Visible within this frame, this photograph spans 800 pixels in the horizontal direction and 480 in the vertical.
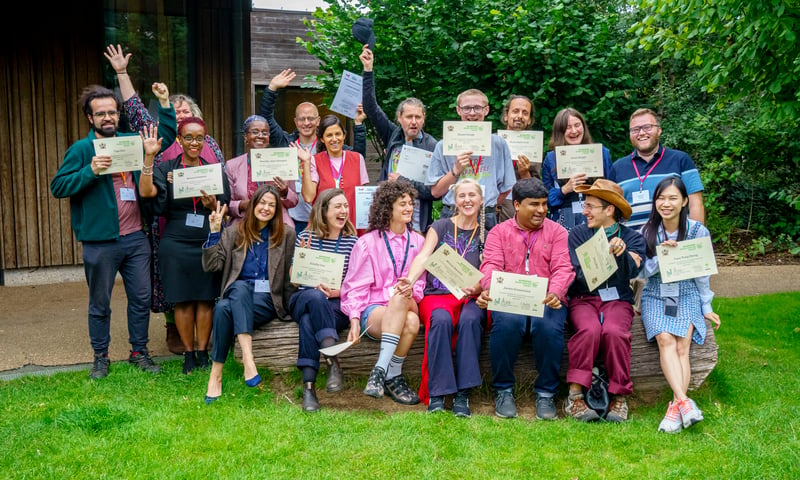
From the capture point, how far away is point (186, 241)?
533 cm

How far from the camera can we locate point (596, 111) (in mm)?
7078

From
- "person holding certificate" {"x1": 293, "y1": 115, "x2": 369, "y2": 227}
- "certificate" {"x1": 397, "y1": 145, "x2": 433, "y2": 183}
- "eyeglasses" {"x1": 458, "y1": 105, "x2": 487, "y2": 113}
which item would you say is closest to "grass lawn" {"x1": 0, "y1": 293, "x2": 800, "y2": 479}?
"person holding certificate" {"x1": 293, "y1": 115, "x2": 369, "y2": 227}

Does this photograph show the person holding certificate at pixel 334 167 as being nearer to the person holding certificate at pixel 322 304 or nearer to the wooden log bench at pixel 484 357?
the person holding certificate at pixel 322 304

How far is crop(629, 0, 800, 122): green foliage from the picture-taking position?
540cm

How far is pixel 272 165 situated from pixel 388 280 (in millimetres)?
1304

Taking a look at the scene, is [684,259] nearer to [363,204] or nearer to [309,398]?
[363,204]

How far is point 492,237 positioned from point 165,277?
7.93ft

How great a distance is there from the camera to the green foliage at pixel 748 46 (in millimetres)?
5402

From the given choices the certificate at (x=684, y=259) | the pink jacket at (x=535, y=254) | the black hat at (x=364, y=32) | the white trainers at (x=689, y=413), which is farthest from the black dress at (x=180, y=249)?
the white trainers at (x=689, y=413)

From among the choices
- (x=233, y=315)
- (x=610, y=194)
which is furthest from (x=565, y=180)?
(x=233, y=315)

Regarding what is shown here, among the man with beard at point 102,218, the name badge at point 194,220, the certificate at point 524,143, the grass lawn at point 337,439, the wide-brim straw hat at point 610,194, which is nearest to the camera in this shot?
the grass lawn at point 337,439

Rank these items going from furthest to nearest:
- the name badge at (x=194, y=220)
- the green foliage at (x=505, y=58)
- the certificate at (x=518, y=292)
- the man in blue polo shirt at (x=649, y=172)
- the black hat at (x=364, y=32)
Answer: the green foliage at (x=505, y=58) < the black hat at (x=364, y=32) < the name badge at (x=194, y=220) < the man in blue polo shirt at (x=649, y=172) < the certificate at (x=518, y=292)

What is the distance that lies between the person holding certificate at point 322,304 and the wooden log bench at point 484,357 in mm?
173

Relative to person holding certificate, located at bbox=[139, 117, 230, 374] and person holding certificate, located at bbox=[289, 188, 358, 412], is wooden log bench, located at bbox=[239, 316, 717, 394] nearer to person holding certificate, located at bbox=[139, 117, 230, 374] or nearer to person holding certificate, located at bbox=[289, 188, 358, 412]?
person holding certificate, located at bbox=[289, 188, 358, 412]
